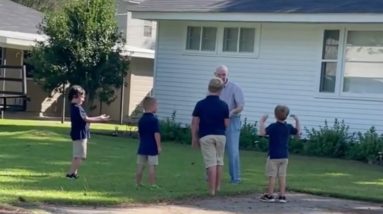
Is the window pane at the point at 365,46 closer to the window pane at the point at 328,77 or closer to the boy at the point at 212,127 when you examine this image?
the window pane at the point at 328,77

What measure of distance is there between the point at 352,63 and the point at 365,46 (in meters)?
0.50

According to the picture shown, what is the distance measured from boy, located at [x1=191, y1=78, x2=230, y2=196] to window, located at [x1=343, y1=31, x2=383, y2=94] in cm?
921

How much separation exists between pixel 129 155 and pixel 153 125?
547 centimetres

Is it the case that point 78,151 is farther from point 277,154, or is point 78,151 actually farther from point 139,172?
point 277,154

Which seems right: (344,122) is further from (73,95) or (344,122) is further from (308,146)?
(73,95)

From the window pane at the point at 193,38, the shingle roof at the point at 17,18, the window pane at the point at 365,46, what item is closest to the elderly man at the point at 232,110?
the window pane at the point at 365,46

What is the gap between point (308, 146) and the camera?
2078 cm

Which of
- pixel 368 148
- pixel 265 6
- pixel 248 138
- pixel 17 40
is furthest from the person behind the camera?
pixel 17 40

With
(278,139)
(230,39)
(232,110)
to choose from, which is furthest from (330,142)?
(278,139)

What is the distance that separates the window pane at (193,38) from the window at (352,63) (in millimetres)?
3875

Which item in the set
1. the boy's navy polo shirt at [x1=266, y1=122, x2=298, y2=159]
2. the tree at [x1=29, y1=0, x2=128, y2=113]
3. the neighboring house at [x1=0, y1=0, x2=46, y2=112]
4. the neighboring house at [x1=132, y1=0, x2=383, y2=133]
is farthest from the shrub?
the boy's navy polo shirt at [x1=266, y1=122, x2=298, y2=159]

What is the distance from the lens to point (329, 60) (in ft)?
70.0

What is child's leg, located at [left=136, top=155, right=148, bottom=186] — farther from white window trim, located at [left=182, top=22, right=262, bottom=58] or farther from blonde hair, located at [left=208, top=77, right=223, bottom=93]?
white window trim, located at [left=182, top=22, right=262, bottom=58]

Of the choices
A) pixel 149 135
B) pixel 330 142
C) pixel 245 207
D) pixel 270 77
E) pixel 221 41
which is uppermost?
pixel 221 41
